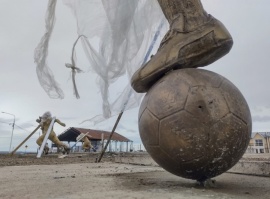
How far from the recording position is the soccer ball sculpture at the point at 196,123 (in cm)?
181

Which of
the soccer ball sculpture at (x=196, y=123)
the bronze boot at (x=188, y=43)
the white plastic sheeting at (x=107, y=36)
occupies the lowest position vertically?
the soccer ball sculpture at (x=196, y=123)

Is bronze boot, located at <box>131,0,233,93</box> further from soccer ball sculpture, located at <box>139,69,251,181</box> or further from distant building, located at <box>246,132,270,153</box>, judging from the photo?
distant building, located at <box>246,132,270,153</box>

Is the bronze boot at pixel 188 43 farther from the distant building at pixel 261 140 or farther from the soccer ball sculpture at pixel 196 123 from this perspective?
the distant building at pixel 261 140

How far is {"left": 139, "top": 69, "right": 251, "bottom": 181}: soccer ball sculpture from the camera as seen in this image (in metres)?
1.81

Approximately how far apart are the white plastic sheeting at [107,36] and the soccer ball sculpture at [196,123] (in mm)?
1536

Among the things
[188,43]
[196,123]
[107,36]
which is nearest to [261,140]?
[107,36]

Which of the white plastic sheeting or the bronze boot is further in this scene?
the white plastic sheeting

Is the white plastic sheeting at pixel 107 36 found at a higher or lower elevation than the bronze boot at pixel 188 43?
higher

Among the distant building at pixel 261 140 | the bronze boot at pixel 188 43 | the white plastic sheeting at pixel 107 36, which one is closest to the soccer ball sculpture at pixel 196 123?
the bronze boot at pixel 188 43

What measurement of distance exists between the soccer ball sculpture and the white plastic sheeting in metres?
1.54

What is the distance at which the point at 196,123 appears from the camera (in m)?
1.81

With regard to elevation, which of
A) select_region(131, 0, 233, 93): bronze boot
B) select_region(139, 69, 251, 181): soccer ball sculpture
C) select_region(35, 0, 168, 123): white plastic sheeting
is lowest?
select_region(139, 69, 251, 181): soccer ball sculpture

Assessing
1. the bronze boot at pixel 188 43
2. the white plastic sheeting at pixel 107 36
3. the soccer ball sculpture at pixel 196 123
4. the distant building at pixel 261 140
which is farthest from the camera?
the distant building at pixel 261 140

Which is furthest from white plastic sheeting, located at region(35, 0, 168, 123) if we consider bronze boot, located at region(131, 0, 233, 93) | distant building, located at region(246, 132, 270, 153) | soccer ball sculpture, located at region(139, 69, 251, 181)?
distant building, located at region(246, 132, 270, 153)
